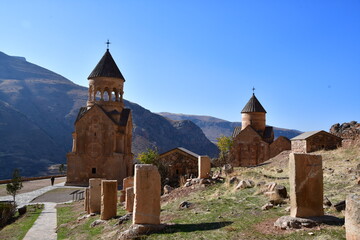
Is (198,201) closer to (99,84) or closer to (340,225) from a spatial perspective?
(340,225)

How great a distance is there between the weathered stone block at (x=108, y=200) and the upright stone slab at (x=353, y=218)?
23.2ft

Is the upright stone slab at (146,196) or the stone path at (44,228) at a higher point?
the upright stone slab at (146,196)

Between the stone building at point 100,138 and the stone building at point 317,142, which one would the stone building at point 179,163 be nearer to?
the stone building at point 317,142

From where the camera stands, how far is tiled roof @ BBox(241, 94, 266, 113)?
31703 millimetres

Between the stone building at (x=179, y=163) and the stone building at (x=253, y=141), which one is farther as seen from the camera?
the stone building at (x=253, y=141)

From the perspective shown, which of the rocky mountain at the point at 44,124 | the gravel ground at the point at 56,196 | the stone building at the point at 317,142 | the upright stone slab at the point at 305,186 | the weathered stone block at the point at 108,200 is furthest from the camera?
the rocky mountain at the point at 44,124

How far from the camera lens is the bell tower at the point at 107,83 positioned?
31.4 metres

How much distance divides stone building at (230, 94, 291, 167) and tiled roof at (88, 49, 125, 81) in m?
11.3

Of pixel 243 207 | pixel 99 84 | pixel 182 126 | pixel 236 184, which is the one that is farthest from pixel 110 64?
pixel 182 126

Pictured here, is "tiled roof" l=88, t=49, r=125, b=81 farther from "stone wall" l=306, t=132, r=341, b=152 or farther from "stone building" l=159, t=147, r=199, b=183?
"stone wall" l=306, t=132, r=341, b=152

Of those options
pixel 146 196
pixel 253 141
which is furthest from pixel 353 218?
pixel 253 141

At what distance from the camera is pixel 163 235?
23.6ft

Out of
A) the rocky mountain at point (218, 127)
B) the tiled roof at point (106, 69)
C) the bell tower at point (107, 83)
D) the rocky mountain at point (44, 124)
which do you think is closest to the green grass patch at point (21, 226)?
the bell tower at point (107, 83)

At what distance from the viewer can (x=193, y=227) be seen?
25.0ft
